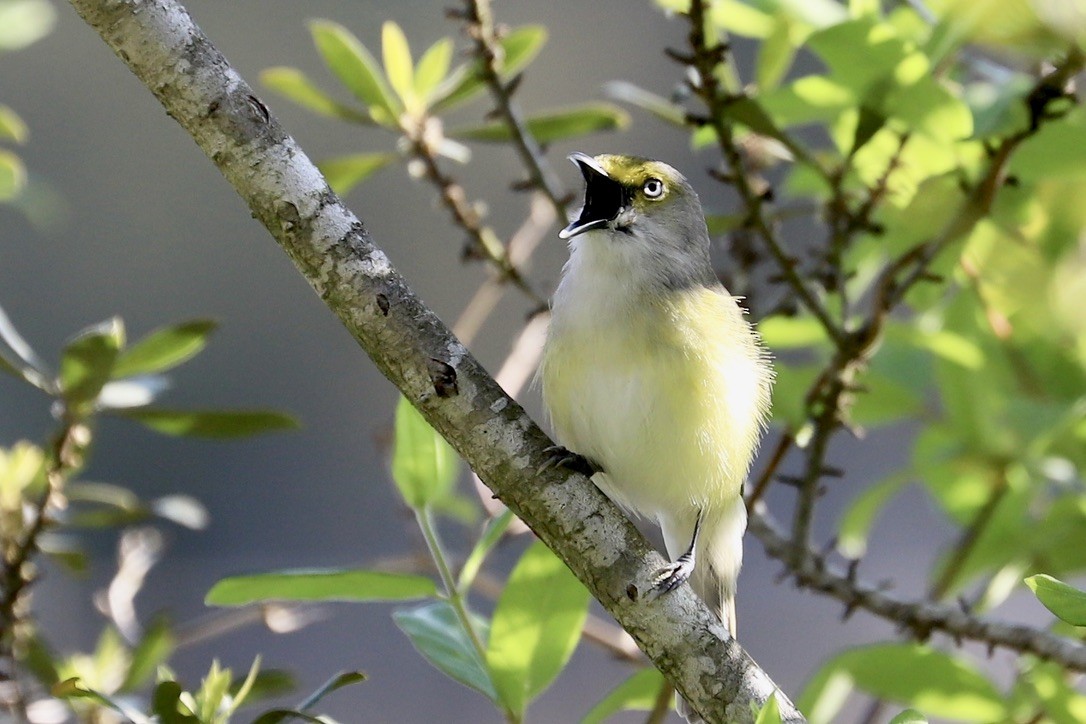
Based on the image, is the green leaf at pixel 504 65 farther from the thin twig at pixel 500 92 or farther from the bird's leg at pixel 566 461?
the bird's leg at pixel 566 461

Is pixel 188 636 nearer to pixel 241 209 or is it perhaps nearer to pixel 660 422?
pixel 660 422

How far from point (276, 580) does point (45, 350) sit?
11.6 ft

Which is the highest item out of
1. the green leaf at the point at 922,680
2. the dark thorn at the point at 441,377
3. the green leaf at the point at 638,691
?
the green leaf at the point at 922,680

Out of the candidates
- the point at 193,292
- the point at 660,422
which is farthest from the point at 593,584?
the point at 193,292

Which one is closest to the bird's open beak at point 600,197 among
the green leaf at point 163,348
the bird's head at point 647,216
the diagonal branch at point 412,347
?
the bird's head at point 647,216

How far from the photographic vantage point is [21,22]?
176 centimetres

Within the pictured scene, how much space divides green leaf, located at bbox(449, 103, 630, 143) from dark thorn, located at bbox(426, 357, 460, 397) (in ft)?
2.05

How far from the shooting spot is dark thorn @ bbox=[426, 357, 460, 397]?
1.16 meters

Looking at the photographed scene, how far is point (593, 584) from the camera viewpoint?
119 cm

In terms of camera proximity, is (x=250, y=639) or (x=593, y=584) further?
(x=250, y=639)

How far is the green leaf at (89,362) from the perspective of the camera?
1.43 meters

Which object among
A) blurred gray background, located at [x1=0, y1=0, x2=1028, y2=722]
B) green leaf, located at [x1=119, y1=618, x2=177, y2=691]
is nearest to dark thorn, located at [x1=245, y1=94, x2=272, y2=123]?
green leaf, located at [x1=119, y1=618, x2=177, y2=691]

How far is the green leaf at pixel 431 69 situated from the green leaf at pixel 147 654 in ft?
2.88

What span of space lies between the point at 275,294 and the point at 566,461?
10.5 feet
